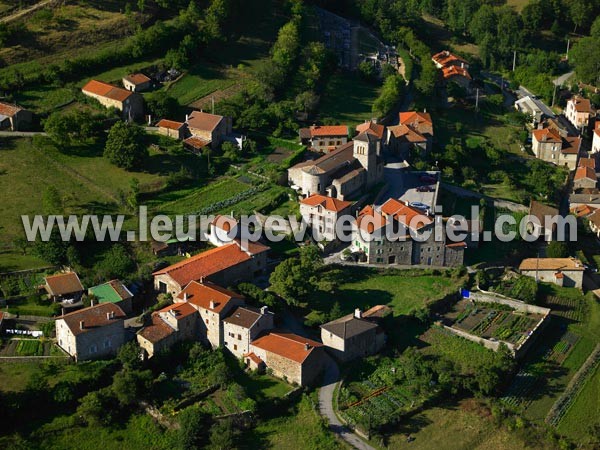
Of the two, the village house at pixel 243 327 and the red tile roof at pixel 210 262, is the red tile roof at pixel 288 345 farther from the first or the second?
the red tile roof at pixel 210 262

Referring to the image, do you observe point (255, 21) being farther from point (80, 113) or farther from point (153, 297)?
point (153, 297)

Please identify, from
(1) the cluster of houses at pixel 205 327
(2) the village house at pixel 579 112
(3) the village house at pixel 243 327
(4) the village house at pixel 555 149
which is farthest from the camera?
(2) the village house at pixel 579 112

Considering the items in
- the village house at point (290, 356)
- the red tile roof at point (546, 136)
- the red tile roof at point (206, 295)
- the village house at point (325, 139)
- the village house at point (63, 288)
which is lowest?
the village house at point (290, 356)

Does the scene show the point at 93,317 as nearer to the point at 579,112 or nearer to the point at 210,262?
the point at 210,262

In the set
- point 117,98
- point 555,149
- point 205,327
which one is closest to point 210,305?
point 205,327

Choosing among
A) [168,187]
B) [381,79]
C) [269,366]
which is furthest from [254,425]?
[381,79]

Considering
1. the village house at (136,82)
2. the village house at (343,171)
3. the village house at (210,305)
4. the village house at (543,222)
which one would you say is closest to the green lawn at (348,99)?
the village house at (343,171)

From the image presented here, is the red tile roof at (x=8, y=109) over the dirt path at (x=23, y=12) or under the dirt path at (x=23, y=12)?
under
